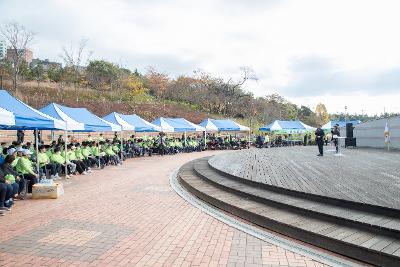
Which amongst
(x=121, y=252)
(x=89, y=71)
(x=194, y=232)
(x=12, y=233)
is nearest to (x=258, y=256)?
(x=194, y=232)

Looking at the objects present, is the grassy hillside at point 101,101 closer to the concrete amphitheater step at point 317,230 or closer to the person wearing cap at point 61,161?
the person wearing cap at point 61,161

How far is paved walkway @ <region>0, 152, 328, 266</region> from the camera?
4.34 meters

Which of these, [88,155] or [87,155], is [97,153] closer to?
[88,155]

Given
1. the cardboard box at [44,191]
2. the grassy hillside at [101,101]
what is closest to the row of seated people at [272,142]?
the grassy hillside at [101,101]

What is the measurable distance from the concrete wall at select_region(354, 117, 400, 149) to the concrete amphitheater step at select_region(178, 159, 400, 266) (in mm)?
15010

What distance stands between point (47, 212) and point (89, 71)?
3960 cm

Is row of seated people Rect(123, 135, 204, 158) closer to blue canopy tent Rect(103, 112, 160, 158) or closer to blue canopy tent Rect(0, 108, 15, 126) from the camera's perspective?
blue canopy tent Rect(103, 112, 160, 158)

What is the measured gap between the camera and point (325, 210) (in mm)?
5539

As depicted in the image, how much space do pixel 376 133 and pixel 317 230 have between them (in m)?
19.0

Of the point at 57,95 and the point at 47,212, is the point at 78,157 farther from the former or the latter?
the point at 57,95

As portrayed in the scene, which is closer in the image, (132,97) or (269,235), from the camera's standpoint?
(269,235)

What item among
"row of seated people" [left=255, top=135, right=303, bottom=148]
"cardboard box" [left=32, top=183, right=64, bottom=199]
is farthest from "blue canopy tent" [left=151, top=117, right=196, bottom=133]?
"cardboard box" [left=32, top=183, right=64, bottom=199]

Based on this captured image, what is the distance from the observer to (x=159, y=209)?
289 inches

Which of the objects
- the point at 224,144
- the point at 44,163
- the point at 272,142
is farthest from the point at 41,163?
the point at 272,142
